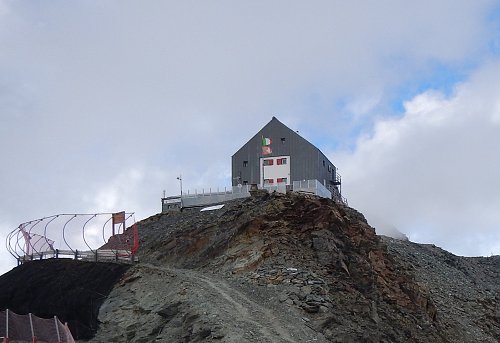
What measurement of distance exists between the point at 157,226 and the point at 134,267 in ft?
39.1

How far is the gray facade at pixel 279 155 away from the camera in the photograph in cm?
5322


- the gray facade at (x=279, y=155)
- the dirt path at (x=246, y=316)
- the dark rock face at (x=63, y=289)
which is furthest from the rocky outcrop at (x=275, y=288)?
the gray facade at (x=279, y=155)

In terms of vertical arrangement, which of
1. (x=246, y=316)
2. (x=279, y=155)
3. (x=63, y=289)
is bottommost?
(x=246, y=316)

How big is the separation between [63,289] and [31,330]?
967cm

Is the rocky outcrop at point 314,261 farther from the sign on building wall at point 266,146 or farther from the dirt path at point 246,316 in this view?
the sign on building wall at point 266,146

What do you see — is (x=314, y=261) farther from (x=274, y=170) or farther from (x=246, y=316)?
(x=274, y=170)

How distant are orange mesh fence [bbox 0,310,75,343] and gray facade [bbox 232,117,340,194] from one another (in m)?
30.4

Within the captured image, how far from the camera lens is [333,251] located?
1318 inches

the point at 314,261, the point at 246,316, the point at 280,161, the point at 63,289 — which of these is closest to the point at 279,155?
the point at 280,161

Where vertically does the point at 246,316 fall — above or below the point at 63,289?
below

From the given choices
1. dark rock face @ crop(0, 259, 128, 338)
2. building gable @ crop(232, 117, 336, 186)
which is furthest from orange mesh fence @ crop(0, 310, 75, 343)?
building gable @ crop(232, 117, 336, 186)

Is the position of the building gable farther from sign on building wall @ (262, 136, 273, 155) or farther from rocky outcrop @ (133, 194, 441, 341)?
rocky outcrop @ (133, 194, 441, 341)

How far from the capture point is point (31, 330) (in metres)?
23.8

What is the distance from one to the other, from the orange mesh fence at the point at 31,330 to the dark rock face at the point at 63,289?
439 centimetres
